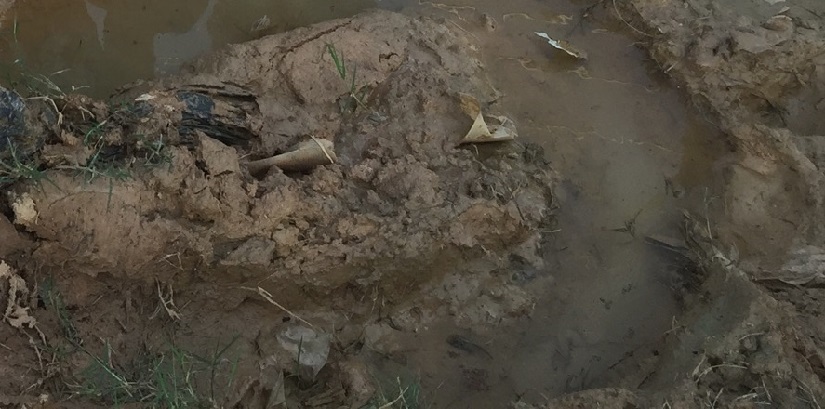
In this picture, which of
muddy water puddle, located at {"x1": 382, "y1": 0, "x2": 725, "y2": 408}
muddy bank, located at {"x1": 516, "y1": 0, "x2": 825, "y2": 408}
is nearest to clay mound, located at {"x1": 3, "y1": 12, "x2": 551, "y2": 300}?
muddy water puddle, located at {"x1": 382, "y1": 0, "x2": 725, "y2": 408}

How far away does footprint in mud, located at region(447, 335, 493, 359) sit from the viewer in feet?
10.0

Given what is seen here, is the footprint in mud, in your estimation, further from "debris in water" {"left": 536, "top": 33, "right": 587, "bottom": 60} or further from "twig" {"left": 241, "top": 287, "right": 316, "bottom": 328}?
"debris in water" {"left": 536, "top": 33, "right": 587, "bottom": 60}

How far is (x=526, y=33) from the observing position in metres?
3.66

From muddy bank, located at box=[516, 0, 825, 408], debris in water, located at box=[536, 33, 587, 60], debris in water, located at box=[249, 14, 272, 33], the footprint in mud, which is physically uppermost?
debris in water, located at box=[249, 14, 272, 33]

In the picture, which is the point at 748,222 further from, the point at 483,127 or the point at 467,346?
the point at 467,346

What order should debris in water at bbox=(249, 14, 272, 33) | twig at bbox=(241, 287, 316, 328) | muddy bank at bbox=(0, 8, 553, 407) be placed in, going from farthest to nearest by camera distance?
debris in water at bbox=(249, 14, 272, 33) → twig at bbox=(241, 287, 316, 328) → muddy bank at bbox=(0, 8, 553, 407)

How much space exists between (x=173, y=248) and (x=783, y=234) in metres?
2.66

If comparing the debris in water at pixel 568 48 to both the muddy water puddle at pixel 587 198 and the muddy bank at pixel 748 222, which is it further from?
the muddy bank at pixel 748 222

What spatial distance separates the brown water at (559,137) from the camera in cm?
306

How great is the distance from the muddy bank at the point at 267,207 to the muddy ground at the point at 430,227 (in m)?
0.01

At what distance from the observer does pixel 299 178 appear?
2.93 m

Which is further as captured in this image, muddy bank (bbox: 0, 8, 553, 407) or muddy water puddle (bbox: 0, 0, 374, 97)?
muddy water puddle (bbox: 0, 0, 374, 97)

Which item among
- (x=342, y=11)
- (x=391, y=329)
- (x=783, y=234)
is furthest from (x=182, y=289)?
(x=783, y=234)

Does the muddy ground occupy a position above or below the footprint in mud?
above
